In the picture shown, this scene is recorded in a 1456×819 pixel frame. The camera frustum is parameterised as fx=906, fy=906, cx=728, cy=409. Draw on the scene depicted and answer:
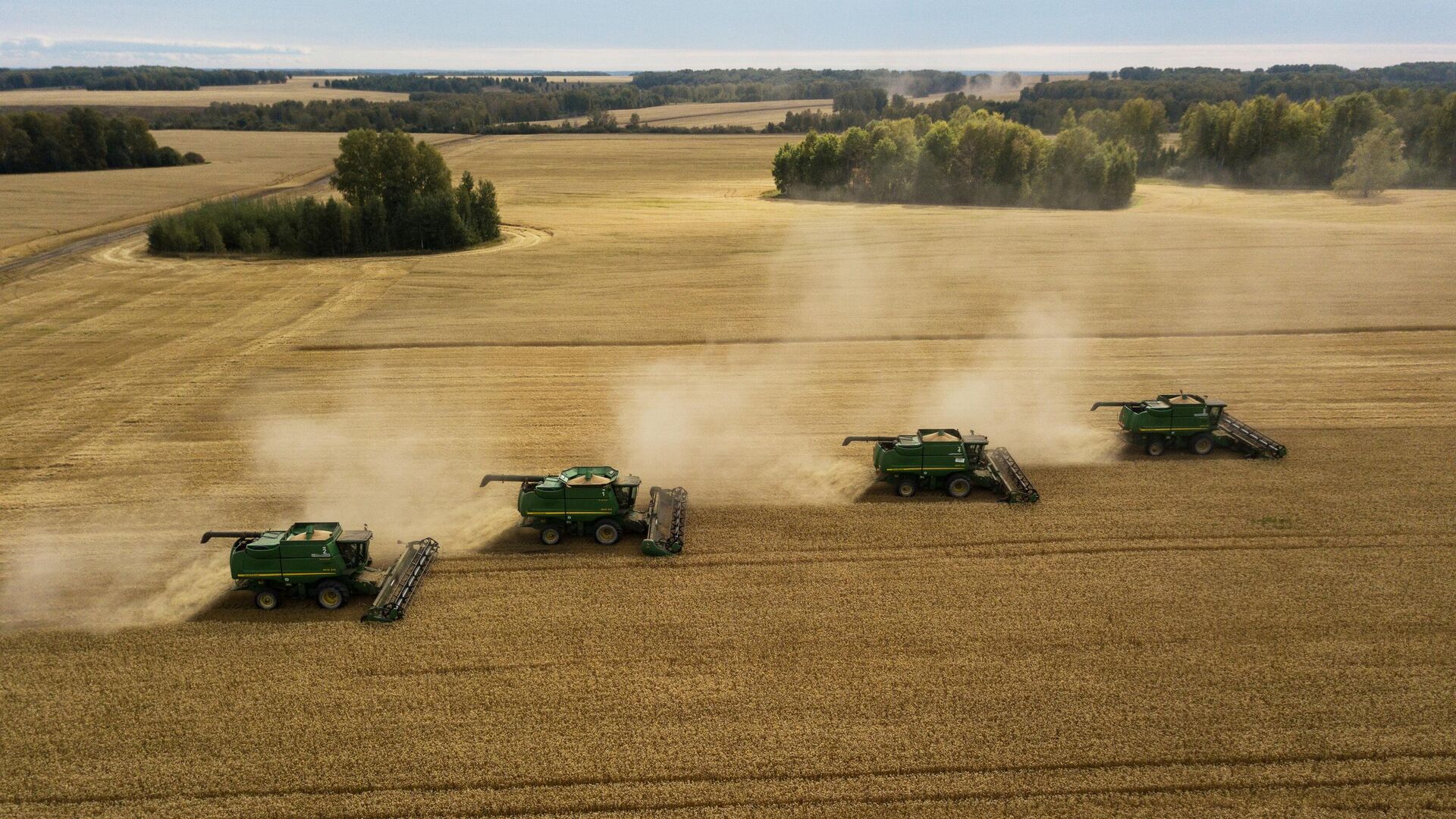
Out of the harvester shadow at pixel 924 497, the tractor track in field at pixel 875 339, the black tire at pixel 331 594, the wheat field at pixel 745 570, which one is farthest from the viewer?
the tractor track in field at pixel 875 339

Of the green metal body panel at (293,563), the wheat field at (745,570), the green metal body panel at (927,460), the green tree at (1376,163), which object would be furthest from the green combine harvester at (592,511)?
the green tree at (1376,163)

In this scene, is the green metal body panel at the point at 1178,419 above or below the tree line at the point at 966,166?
below

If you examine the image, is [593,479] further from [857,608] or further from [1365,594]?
[1365,594]

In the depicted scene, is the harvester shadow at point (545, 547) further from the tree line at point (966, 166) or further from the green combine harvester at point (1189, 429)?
the tree line at point (966, 166)

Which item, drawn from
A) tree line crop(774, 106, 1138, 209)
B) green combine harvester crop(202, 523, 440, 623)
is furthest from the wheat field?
tree line crop(774, 106, 1138, 209)

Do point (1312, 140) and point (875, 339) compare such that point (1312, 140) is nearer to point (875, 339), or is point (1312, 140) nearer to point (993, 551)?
point (875, 339)

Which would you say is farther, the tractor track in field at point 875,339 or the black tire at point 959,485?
the tractor track in field at point 875,339
